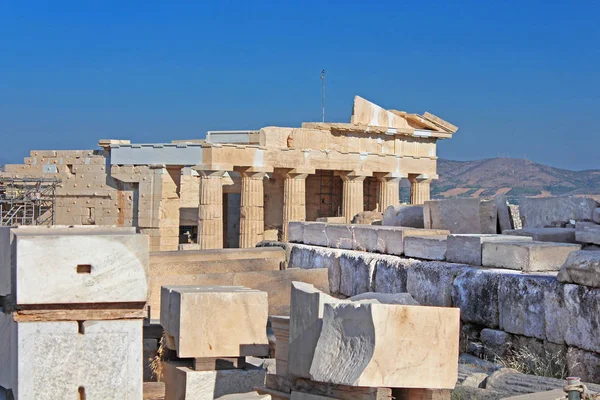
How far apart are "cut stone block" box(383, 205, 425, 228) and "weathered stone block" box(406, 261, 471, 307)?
2814 millimetres

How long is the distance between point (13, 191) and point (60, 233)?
95.9 feet

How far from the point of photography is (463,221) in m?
9.84

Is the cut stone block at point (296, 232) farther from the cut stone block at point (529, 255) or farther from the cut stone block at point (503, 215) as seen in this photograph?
the cut stone block at point (529, 255)

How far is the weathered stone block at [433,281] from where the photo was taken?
773 centimetres

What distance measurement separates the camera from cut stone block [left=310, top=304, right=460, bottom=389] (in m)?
4.94

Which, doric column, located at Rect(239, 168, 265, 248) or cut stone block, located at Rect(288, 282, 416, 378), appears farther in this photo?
doric column, located at Rect(239, 168, 265, 248)

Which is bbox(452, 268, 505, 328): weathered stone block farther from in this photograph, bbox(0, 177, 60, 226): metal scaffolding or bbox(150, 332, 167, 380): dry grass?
bbox(0, 177, 60, 226): metal scaffolding

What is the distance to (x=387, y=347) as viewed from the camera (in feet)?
16.3

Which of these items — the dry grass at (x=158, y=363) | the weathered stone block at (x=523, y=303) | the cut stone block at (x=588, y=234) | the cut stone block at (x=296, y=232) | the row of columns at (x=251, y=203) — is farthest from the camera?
the row of columns at (x=251, y=203)

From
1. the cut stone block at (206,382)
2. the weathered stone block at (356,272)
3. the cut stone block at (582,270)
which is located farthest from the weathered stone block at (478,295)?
the cut stone block at (206,382)

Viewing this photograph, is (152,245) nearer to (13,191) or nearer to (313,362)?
(13,191)

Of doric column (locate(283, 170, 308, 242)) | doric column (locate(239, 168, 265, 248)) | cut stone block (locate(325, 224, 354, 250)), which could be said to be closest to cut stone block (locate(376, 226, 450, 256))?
cut stone block (locate(325, 224, 354, 250))

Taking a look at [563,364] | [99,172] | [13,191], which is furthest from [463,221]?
[13,191]

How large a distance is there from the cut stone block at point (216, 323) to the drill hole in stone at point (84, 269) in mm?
1132
